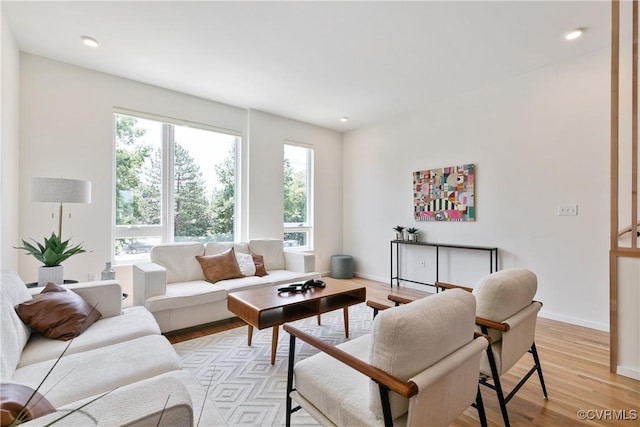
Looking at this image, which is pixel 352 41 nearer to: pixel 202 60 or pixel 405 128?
pixel 202 60

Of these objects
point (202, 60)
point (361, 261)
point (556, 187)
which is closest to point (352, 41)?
point (202, 60)

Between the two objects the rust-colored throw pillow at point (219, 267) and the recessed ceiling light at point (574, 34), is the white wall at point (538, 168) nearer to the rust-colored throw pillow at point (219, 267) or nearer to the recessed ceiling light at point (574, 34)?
the recessed ceiling light at point (574, 34)

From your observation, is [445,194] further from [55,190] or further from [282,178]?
[55,190]

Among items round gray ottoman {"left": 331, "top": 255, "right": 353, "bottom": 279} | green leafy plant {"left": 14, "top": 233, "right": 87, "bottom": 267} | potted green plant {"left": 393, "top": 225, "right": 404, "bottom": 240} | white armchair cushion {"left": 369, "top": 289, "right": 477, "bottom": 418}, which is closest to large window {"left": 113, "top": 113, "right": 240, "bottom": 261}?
green leafy plant {"left": 14, "top": 233, "right": 87, "bottom": 267}

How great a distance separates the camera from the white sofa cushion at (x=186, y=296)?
8.82 feet

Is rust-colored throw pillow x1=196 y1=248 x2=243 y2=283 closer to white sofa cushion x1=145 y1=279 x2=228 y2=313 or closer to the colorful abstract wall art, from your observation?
white sofa cushion x1=145 y1=279 x2=228 y2=313

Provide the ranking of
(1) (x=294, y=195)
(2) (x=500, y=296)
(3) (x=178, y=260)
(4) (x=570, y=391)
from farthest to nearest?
(1) (x=294, y=195) < (3) (x=178, y=260) < (4) (x=570, y=391) < (2) (x=500, y=296)

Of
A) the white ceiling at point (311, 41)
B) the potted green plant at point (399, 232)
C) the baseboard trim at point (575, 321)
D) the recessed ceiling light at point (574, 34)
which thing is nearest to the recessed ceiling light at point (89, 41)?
the white ceiling at point (311, 41)

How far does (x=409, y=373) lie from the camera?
3.36 feet

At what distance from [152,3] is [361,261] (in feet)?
15.1

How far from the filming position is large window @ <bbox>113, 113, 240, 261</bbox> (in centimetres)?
368

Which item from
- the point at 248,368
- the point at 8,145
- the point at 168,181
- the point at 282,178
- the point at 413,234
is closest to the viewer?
the point at 248,368

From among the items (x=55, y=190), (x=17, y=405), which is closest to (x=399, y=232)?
(x=55, y=190)

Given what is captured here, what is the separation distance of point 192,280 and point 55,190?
156 cm
